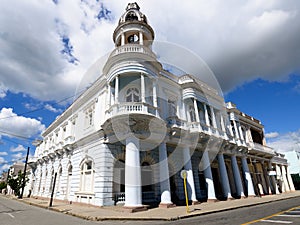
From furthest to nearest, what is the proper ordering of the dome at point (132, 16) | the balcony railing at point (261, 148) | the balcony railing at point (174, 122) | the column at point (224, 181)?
the balcony railing at point (261, 148) < the dome at point (132, 16) < the column at point (224, 181) < the balcony railing at point (174, 122)

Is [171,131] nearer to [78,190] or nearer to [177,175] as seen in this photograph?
[177,175]

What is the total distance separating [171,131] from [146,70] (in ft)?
16.2

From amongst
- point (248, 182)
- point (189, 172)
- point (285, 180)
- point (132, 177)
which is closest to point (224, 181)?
point (248, 182)

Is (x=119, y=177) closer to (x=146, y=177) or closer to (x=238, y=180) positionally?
(x=146, y=177)

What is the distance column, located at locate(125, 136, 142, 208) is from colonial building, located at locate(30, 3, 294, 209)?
0.05m

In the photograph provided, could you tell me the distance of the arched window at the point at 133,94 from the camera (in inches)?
549

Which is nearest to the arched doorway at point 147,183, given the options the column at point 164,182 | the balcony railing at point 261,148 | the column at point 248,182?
the column at point 164,182

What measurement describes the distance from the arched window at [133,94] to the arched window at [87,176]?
585 cm

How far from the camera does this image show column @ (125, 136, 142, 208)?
34.8 ft

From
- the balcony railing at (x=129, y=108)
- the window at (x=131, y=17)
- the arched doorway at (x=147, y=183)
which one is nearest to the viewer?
the balcony railing at (x=129, y=108)

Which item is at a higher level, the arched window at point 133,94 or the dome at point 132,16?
the dome at point 132,16

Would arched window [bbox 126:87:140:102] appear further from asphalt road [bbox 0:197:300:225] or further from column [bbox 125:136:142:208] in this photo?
asphalt road [bbox 0:197:300:225]

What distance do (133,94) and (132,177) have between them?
605 centimetres

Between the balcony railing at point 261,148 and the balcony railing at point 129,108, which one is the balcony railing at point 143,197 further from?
the balcony railing at point 261,148
